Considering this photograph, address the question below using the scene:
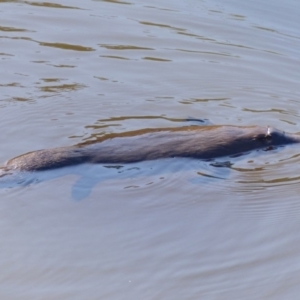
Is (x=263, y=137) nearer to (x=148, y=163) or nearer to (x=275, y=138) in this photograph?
(x=275, y=138)

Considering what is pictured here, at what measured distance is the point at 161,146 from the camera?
20.6ft

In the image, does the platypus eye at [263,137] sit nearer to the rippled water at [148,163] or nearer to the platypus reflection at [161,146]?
the platypus reflection at [161,146]

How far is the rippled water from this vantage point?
504 cm

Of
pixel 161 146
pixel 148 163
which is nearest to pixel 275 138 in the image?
pixel 161 146

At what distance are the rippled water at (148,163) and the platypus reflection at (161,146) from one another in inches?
3.3

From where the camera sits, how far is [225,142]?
21.6 ft

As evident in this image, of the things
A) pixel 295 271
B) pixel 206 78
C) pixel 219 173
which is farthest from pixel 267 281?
pixel 206 78

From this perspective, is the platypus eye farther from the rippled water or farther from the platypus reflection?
the rippled water

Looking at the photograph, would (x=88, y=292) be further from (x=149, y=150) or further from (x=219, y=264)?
(x=149, y=150)

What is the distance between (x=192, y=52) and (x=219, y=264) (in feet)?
14.2

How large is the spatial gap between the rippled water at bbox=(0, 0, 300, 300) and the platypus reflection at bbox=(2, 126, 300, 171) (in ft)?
0.27

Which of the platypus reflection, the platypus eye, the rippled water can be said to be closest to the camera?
the rippled water

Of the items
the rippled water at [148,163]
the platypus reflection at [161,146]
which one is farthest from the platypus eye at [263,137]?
the rippled water at [148,163]

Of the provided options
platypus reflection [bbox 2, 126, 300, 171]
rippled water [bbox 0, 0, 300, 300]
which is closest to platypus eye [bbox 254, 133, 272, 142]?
platypus reflection [bbox 2, 126, 300, 171]
